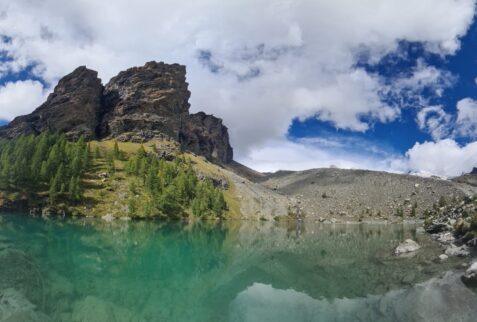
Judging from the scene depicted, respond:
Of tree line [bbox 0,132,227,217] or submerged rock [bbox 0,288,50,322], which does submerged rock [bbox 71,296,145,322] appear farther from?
tree line [bbox 0,132,227,217]

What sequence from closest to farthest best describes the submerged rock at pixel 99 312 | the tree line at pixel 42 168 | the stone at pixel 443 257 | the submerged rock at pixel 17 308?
the submerged rock at pixel 17 308
the submerged rock at pixel 99 312
the stone at pixel 443 257
the tree line at pixel 42 168

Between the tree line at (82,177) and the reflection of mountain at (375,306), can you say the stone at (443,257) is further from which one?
the tree line at (82,177)

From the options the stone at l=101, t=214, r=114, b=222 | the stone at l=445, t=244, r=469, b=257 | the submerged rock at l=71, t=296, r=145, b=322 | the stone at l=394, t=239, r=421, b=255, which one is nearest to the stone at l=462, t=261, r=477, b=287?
the stone at l=445, t=244, r=469, b=257

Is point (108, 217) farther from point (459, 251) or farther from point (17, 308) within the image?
point (459, 251)

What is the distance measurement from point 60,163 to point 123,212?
108ft

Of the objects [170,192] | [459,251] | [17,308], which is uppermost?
[170,192]

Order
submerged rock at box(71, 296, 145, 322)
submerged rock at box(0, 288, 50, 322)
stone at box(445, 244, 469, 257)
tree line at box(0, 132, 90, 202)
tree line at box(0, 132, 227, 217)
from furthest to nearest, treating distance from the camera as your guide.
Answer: tree line at box(0, 132, 227, 217)
tree line at box(0, 132, 90, 202)
stone at box(445, 244, 469, 257)
submerged rock at box(71, 296, 145, 322)
submerged rock at box(0, 288, 50, 322)

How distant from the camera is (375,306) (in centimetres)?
2703

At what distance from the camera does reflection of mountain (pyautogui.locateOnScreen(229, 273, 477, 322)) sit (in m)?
24.1

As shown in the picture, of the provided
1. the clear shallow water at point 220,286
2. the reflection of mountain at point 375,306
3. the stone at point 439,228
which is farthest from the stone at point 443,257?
the stone at point 439,228

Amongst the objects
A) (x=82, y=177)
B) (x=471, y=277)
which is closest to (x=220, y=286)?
(x=471, y=277)

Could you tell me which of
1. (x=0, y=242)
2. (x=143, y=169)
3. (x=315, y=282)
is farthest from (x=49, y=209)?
(x=315, y=282)

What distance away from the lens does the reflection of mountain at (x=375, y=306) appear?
24.1m

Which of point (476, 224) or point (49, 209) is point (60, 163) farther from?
point (476, 224)
